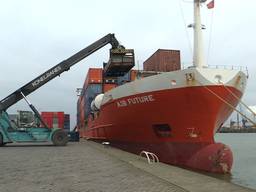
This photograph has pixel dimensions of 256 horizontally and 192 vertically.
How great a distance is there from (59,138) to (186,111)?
9368 millimetres

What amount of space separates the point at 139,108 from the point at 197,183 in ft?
28.9

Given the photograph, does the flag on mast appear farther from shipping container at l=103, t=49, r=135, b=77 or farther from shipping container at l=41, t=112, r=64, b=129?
shipping container at l=41, t=112, r=64, b=129

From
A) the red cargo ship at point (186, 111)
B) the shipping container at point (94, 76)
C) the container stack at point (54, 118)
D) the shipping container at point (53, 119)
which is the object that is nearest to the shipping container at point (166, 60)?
the red cargo ship at point (186, 111)

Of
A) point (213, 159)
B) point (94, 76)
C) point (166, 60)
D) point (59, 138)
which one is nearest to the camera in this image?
point (213, 159)

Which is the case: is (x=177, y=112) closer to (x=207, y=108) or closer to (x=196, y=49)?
(x=207, y=108)

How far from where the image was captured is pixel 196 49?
1756 cm

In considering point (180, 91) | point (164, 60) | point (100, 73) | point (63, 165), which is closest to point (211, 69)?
point (180, 91)

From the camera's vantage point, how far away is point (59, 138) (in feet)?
73.6

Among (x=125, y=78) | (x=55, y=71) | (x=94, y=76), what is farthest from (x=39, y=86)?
(x=94, y=76)

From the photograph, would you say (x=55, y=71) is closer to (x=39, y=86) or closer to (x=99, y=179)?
(x=39, y=86)

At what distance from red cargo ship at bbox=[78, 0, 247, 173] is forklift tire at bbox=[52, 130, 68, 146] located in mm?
5353

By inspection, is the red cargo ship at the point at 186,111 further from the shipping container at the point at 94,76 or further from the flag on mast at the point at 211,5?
the shipping container at the point at 94,76

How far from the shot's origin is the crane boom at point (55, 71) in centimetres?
2248

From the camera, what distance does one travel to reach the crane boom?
22484 mm
